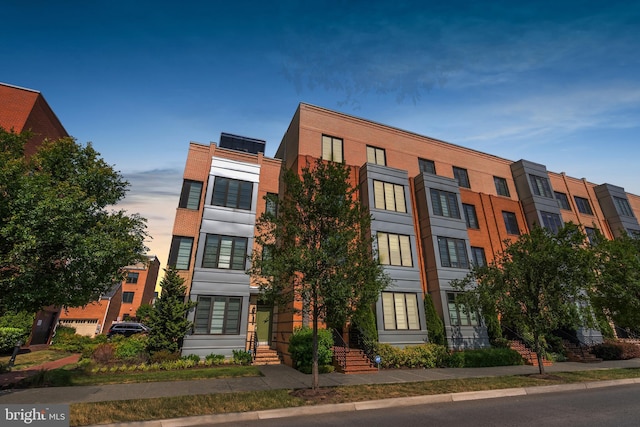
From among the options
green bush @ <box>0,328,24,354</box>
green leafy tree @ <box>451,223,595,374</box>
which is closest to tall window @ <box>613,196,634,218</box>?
green leafy tree @ <box>451,223,595,374</box>

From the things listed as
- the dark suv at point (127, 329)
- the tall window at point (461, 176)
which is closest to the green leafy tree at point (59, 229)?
the tall window at point (461, 176)

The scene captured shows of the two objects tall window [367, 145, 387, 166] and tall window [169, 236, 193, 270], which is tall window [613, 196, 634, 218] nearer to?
tall window [367, 145, 387, 166]

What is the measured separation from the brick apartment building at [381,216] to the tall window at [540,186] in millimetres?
116

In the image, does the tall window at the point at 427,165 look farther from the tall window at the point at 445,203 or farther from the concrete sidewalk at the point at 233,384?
the concrete sidewalk at the point at 233,384

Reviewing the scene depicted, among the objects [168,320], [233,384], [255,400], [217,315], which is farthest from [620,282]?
[168,320]

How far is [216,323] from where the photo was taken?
1742 cm

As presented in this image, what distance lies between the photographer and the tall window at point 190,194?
20.2m

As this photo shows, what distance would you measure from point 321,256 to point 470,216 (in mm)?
19460

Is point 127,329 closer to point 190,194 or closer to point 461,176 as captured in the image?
point 190,194

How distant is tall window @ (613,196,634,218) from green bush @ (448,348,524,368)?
27.3 metres

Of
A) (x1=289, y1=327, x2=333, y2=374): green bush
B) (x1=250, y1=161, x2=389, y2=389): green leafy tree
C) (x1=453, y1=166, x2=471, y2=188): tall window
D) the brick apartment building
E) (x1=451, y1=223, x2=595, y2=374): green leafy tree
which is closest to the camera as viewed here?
(x1=250, y1=161, x2=389, y2=389): green leafy tree

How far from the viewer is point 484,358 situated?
17109mm

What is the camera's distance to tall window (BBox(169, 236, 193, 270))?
1875cm

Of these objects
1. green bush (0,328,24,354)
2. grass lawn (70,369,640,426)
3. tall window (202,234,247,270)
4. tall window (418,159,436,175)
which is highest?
tall window (418,159,436,175)
